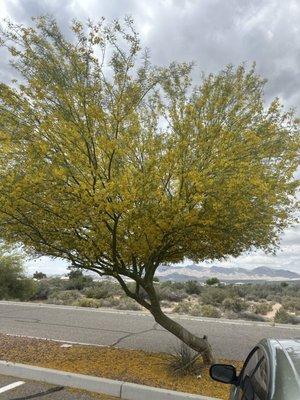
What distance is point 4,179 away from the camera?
26.6 ft

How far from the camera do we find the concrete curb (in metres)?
7.34

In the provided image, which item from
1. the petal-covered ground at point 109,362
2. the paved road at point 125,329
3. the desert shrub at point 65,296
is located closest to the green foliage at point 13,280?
the desert shrub at point 65,296

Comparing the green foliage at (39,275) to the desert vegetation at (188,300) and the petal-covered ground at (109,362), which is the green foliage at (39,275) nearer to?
the desert vegetation at (188,300)

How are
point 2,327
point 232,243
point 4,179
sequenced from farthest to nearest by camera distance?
1. point 2,327
2. point 232,243
3. point 4,179

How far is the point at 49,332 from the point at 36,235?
599cm

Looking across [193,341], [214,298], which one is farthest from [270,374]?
[214,298]

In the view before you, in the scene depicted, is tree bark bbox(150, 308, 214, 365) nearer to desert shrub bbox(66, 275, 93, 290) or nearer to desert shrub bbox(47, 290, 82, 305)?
desert shrub bbox(47, 290, 82, 305)

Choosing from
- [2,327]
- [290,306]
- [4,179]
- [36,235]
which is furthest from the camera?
[290,306]

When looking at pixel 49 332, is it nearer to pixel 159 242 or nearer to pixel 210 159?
pixel 159 242

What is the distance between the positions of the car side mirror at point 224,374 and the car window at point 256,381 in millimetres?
79

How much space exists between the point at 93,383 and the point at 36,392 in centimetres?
89

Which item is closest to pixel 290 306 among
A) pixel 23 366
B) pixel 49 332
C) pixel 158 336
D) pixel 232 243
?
pixel 158 336

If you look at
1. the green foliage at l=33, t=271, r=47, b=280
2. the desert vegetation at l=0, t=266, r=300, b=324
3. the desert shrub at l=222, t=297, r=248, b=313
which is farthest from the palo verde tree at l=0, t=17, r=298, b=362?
the green foliage at l=33, t=271, r=47, b=280

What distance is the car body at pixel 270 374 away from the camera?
2711mm
